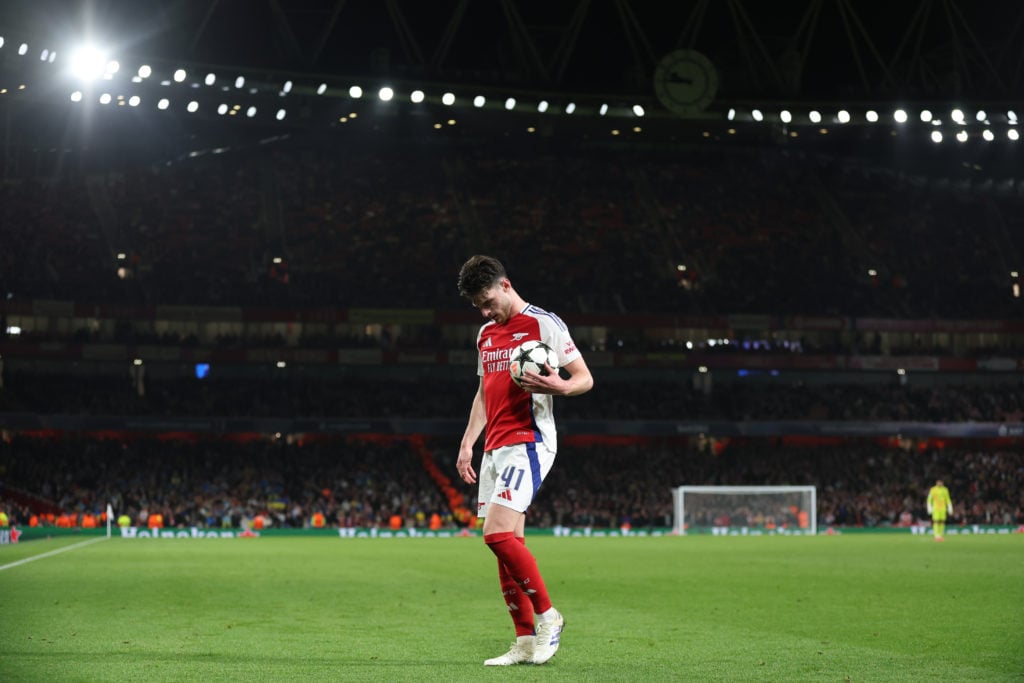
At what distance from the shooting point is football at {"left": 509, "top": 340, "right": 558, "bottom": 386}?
8.30m

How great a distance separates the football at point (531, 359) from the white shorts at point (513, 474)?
675 mm

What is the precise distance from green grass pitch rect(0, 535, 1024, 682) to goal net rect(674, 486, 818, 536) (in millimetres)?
21443

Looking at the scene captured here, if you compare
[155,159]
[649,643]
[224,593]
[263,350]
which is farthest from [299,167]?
[649,643]

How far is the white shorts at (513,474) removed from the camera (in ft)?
28.6

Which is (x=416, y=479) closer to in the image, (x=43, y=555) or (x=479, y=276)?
(x=43, y=555)

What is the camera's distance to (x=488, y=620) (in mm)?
12781

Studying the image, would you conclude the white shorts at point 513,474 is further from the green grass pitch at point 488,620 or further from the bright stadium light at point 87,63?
the bright stadium light at point 87,63

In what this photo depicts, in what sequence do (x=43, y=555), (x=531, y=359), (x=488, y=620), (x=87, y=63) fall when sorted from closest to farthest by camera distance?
(x=531, y=359) → (x=488, y=620) → (x=43, y=555) → (x=87, y=63)

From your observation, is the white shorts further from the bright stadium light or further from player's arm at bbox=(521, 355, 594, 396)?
the bright stadium light

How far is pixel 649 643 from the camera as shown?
10461mm

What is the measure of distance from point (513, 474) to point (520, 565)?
64 centimetres

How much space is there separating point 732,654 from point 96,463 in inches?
1835

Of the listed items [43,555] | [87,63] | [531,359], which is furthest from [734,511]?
[531,359]

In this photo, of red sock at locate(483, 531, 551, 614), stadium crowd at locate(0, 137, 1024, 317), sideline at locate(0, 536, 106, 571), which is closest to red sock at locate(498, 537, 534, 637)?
red sock at locate(483, 531, 551, 614)
